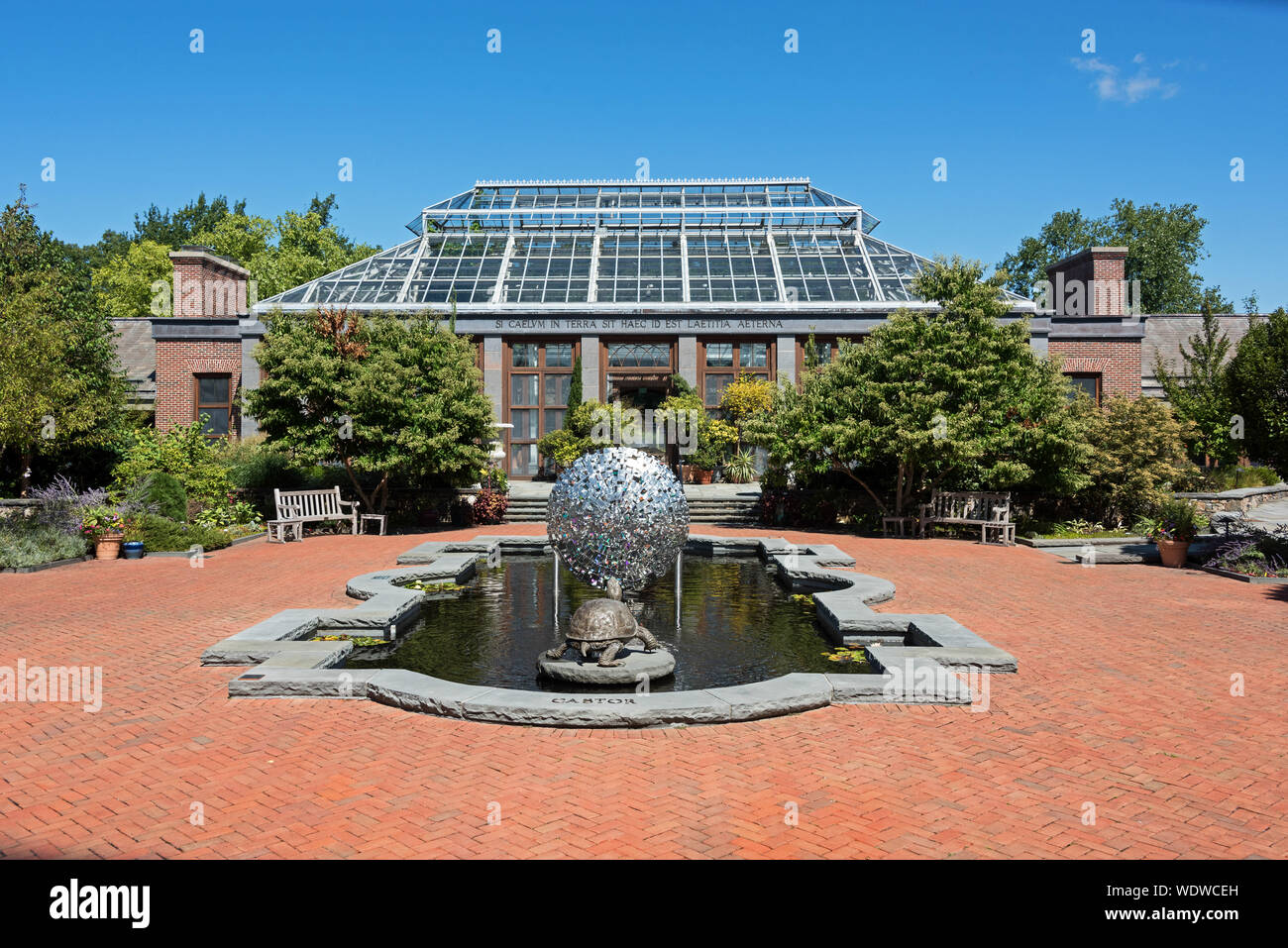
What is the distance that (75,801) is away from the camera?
505 cm

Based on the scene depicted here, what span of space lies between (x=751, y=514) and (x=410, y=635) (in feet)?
46.9

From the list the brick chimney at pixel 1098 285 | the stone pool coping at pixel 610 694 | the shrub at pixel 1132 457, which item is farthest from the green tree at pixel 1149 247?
the stone pool coping at pixel 610 694

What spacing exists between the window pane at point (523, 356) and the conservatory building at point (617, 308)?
37 millimetres

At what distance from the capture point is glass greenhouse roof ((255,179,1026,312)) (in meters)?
30.3

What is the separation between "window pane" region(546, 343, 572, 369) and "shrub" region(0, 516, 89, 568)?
17402mm

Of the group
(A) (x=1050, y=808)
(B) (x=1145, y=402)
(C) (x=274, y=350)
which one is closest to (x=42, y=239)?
(C) (x=274, y=350)

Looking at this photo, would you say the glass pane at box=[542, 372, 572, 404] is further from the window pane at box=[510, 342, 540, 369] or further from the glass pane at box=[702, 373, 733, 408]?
the glass pane at box=[702, 373, 733, 408]

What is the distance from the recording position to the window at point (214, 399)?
97.5ft

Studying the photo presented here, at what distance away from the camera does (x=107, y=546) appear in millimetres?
15805

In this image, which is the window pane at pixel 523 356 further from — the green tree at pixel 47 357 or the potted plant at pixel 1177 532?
the potted plant at pixel 1177 532

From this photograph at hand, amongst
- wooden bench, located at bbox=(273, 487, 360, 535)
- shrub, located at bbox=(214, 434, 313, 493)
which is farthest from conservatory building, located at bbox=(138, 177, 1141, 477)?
wooden bench, located at bbox=(273, 487, 360, 535)

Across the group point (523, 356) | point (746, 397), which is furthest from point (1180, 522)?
point (523, 356)

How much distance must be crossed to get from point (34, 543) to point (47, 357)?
4324 millimetres
